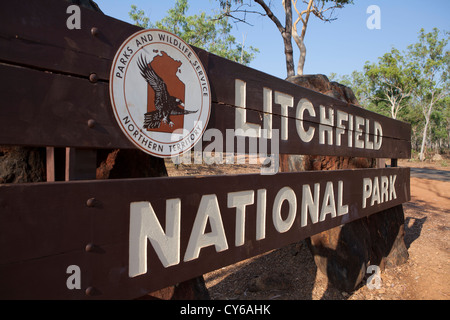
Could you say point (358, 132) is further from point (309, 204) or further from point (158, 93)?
point (158, 93)

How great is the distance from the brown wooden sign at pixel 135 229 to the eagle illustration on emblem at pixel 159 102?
0.28 metres

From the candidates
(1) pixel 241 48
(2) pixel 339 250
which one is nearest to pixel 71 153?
(2) pixel 339 250

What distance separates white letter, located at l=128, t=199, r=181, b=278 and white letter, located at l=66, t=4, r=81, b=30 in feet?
2.51

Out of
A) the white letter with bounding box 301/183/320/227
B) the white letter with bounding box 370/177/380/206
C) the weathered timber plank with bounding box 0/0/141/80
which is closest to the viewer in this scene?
the weathered timber plank with bounding box 0/0/141/80

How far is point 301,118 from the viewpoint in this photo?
8.32ft

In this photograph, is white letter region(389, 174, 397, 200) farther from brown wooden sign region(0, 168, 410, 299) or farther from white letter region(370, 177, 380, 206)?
brown wooden sign region(0, 168, 410, 299)

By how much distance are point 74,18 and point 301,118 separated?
181 centimetres

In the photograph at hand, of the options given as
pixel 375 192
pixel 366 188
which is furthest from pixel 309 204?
pixel 375 192

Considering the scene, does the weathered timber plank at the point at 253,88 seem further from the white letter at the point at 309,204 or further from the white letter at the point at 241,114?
the white letter at the point at 309,204

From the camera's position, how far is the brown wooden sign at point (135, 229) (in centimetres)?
109

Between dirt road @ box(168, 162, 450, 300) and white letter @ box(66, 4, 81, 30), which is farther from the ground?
white letter @ box(66, 4, 81, 30)

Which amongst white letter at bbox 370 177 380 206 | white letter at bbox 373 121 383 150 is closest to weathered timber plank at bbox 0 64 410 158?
white letter at bbox 370 177 380 206

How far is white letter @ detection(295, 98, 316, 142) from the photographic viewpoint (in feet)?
8.20

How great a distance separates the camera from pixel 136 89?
4.56 feet
